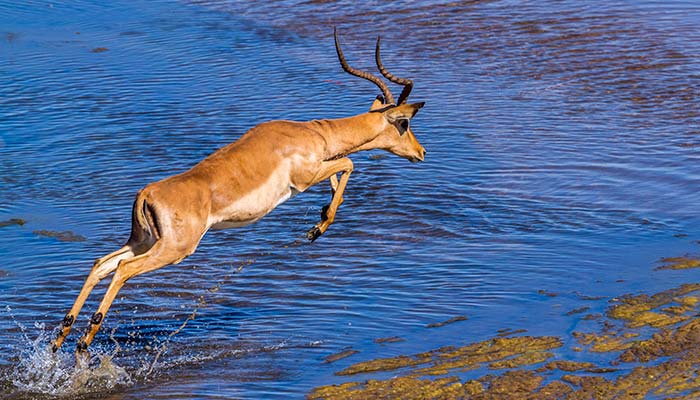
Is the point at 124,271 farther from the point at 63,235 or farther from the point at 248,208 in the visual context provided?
the point at 63,235

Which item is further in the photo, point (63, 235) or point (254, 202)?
point (63, 235)

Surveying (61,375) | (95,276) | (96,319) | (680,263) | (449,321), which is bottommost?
(680,263)

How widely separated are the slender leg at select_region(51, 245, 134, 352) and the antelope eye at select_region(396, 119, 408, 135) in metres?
2.34

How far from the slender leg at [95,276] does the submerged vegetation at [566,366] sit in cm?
164

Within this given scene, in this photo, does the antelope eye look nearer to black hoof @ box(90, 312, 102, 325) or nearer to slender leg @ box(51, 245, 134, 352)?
slender leg @ box(51, 245, 134, 352)

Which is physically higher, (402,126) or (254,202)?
(402,126)

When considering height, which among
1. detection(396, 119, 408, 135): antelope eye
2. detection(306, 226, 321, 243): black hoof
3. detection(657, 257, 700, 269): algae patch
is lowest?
detection(657, 257, 700, 269): algae patch

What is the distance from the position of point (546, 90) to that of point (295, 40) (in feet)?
15.2

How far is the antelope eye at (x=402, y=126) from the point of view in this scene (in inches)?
343

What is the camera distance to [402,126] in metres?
8.75

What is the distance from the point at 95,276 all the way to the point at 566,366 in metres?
2.95

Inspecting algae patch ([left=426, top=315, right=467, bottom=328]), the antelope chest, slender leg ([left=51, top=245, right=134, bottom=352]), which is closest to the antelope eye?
the antelope chest

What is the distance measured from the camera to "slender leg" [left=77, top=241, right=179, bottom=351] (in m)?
7.04

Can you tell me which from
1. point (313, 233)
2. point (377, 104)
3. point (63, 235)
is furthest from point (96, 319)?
point (377, 104)
